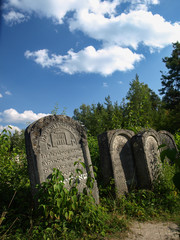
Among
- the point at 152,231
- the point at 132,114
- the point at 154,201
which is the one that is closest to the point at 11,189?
the point at 152,231

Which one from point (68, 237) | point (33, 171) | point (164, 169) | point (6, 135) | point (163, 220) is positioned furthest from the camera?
point (164, 169)

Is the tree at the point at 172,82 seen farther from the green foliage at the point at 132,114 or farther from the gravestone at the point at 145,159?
the gravestone at the point at 145,159

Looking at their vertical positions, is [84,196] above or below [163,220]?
above

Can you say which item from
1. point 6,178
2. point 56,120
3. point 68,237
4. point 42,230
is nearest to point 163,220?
point 68,237

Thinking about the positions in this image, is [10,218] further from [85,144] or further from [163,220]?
[163,220]

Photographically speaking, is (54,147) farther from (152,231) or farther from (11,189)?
(152,231)

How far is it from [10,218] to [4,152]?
151 cm

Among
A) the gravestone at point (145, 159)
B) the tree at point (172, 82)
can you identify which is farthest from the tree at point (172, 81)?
the gravestone at point (145, 159)

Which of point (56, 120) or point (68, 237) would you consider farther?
point (56, 120)

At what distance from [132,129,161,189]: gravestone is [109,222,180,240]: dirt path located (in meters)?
1.28

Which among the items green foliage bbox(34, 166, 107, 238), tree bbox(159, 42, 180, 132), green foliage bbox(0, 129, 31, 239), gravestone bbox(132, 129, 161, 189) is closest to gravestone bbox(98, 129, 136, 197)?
gravestone bbox(132, 129, 161, 189)

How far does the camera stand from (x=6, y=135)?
4203 millimetres

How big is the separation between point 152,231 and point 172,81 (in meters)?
21.7

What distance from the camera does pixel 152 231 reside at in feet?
10.4
